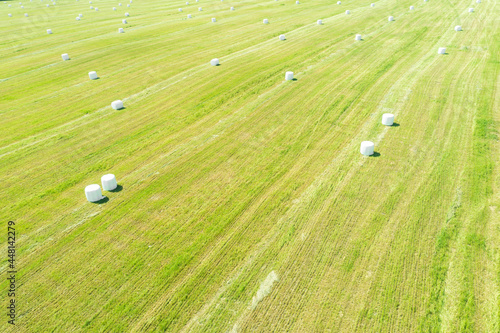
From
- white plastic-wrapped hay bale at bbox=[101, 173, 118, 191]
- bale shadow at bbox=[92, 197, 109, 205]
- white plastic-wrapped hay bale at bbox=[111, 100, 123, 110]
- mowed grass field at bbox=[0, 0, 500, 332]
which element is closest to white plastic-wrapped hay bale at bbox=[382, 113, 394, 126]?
mowed grass field at bbox=[0, 0, 500, 332]

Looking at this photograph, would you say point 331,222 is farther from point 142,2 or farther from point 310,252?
point 142,2

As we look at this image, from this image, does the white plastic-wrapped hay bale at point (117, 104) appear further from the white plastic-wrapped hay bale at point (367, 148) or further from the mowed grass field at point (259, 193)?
the white plastic-wrapped hay bale at point (367, 148)

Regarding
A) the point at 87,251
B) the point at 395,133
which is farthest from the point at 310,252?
the point at 395,133

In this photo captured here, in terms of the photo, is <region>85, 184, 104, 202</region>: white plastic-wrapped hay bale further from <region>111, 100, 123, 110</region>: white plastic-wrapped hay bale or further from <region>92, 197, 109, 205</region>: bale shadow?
<region>111, 100, 123, 110</region>: white plastic-wrapped hay bale

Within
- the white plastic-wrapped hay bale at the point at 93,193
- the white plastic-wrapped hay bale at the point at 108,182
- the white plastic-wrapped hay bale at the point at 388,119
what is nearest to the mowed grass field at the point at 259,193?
the white plastic-wrapped hay bale at the point at 93,193

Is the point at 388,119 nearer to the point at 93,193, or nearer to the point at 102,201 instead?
the point at 102,201
